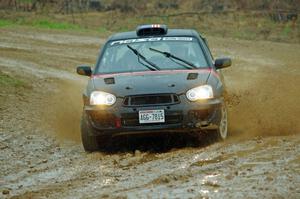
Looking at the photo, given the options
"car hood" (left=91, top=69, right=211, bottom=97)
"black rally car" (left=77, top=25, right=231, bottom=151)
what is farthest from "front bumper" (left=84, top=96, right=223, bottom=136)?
"car hood" (left=91, top=69, right=211, bottom=97)

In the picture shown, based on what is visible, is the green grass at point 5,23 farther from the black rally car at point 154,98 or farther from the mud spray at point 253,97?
the black rally car at point 154,98

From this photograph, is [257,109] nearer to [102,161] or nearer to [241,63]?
[102,161]

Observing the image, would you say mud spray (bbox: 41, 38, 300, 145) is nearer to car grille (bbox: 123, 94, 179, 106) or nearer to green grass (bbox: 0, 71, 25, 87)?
green grass (bbox: 0, 71, 25, 87)

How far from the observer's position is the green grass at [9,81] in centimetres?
1686

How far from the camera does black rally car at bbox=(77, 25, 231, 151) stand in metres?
9.30

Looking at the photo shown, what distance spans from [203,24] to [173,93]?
2239cm

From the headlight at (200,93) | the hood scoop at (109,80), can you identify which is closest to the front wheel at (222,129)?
the headlight at (200,93)

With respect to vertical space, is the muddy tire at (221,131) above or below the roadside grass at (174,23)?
above

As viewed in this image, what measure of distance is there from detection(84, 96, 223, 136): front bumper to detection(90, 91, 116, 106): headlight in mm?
64

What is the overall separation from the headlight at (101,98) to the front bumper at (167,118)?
2.5 inches

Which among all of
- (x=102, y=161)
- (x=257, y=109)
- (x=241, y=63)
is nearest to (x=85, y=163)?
(x=102, y=161)

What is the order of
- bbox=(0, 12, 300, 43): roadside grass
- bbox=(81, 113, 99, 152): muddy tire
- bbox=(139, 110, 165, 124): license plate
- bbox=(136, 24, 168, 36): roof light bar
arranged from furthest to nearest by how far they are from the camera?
bbox=(0, 12, 300, 43): roadside grass
bbox=(136, 24, 168, 36): roof light bar
bbox=(81, 113, 99, 152): muddy tire
bbox=(139, 110, 165, 124): license plate

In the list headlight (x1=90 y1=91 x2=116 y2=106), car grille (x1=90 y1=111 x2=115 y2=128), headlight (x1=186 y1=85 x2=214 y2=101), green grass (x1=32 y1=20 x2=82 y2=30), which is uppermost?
headlight (x1=186 y1=85 x2=214 y2=101)

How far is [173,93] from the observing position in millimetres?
9344
